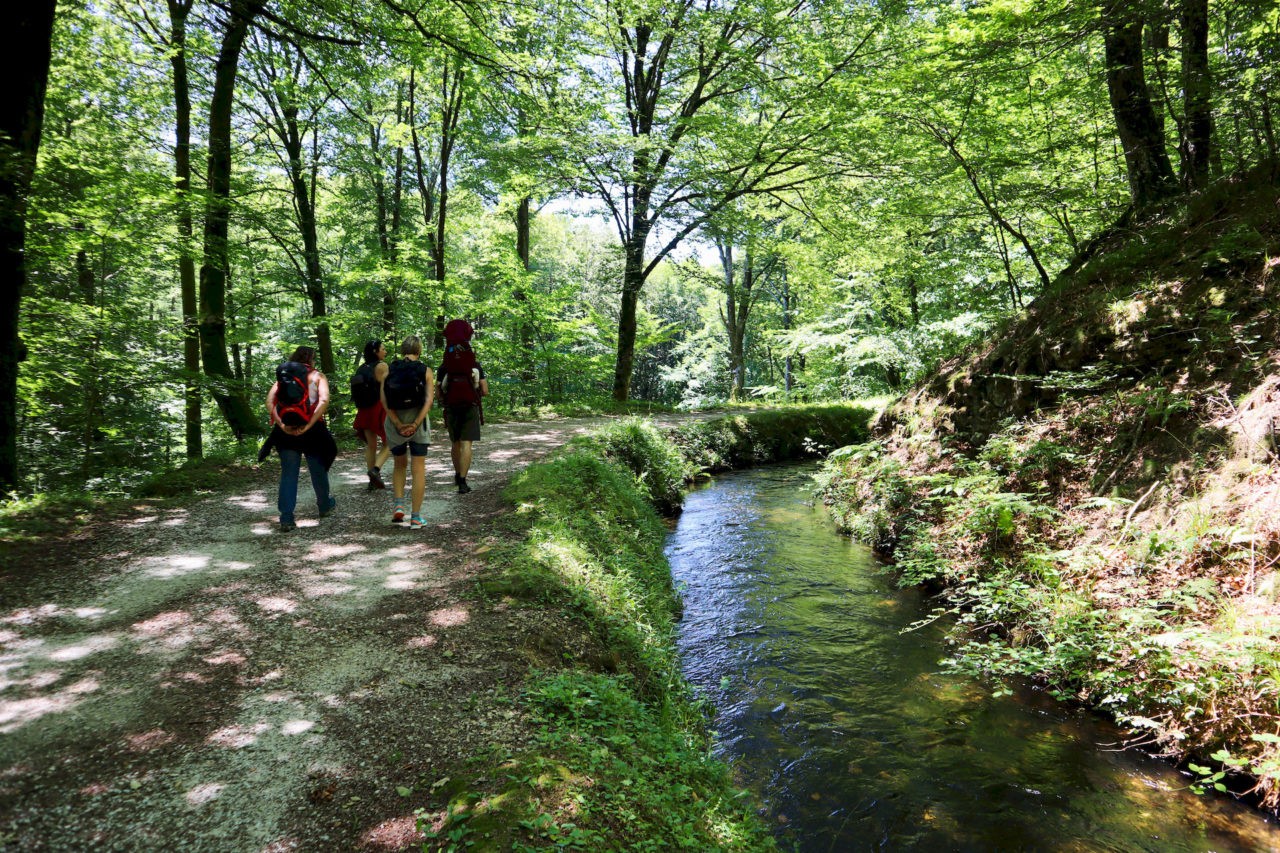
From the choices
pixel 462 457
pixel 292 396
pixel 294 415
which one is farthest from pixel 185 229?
pixel 462 457

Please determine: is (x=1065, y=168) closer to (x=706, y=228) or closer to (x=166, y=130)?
(x=706, y=228)

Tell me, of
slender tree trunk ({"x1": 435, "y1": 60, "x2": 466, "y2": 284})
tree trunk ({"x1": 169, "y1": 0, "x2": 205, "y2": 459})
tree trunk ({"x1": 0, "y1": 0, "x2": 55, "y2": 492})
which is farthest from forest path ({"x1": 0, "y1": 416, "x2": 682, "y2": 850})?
slender tree trunk ({"x1": 435, "y1": 60, "x2": 466, "y2": 284})

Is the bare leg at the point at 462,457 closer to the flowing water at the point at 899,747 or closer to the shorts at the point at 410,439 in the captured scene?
Result: the shorts at the point at 410,439

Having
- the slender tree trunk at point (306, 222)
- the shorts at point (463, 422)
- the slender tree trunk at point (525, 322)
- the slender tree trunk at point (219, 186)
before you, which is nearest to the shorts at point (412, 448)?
the shorts at point (463, 422)

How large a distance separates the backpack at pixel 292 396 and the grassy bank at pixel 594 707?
2554mm

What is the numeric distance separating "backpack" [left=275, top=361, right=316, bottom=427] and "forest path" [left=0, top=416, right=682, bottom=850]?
1243 mm

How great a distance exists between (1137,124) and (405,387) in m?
10.3

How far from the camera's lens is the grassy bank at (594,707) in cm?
274

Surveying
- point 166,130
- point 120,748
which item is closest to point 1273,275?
point 120,748

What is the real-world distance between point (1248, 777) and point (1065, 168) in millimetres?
9280

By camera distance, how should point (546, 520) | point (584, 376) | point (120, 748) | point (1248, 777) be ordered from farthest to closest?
1. point (584, 376)
2. point (546, 520)
3. point (1248, 777)
4. point (120, 748)

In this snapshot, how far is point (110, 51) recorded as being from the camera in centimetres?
1138

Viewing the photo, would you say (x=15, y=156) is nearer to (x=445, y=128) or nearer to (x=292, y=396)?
(x=292, y=396)

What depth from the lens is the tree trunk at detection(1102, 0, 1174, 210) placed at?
25.4 ft
